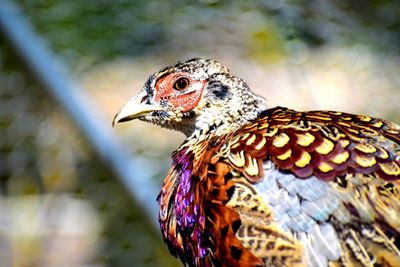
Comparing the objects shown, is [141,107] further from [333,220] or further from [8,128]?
[8,128]

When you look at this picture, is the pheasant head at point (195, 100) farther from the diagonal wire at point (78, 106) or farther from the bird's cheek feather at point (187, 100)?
the diagonal wire at point (78, 106)

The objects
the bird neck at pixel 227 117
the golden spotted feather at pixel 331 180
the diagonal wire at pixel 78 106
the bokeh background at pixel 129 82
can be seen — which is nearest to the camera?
the golden spotted feather at pixel 331 180

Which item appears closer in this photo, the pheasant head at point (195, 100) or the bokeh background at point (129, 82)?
the pheasant head at point (195, 100)

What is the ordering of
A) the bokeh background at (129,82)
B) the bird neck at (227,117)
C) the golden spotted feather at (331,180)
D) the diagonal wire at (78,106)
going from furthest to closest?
the bokeh background at (129,82), the diagonal wire at (78,106), the bird neck at (227,117), the golden spotted feather at (331,180)

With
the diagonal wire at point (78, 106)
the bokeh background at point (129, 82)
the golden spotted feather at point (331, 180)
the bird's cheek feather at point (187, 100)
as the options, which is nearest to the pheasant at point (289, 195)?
the golden spotted feather at point (331, 180)

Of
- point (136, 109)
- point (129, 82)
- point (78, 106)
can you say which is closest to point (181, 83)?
point (136, 109)

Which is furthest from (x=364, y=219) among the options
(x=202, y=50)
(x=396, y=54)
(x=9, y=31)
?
(x=396, y=54)

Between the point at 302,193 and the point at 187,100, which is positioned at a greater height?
the point at 187,100

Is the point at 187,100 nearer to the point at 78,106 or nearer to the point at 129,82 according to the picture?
the point at 78,106
